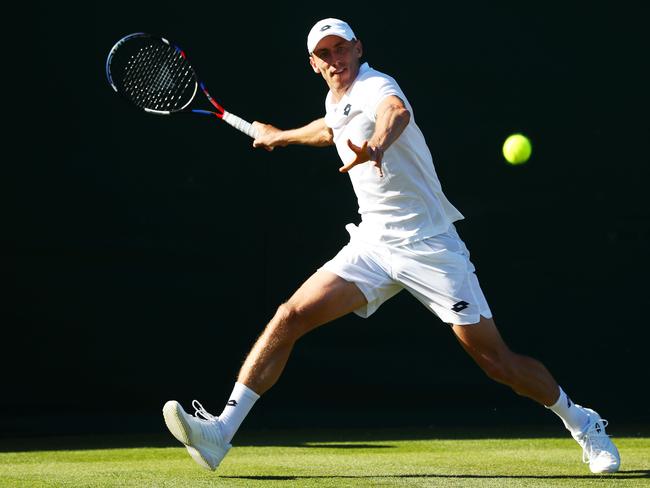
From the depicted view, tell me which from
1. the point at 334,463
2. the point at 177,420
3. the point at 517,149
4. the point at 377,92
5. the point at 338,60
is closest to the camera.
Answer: the point at 177,420

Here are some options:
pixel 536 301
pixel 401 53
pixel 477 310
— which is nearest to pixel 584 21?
pixel 401 53

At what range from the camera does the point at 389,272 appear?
172 inches

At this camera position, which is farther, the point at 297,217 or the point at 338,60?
the point at 297,217

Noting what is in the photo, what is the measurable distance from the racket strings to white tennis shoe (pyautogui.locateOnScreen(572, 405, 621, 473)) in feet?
6.49

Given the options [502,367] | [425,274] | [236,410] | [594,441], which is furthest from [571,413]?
[236,410]

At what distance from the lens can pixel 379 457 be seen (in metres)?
4.95

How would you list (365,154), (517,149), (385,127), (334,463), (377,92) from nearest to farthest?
1. (365,154)
2. (385,127)
3. (377,92)
4. (334,463)
5. (517,149)

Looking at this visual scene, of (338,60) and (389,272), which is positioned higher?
(338,60)

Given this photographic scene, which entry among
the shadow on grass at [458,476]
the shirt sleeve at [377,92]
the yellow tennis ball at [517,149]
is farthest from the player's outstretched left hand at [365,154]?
the yellow tennis ball at [517,149]

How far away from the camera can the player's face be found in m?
4.39

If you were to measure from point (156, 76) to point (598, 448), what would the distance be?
2.20 meters

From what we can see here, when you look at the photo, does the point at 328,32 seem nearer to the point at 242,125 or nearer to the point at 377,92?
the point at 377,92

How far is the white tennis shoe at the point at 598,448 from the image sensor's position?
4.31 m

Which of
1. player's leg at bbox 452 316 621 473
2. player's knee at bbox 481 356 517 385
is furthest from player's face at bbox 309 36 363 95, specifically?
player's knee at bbox 481 356 517 385
